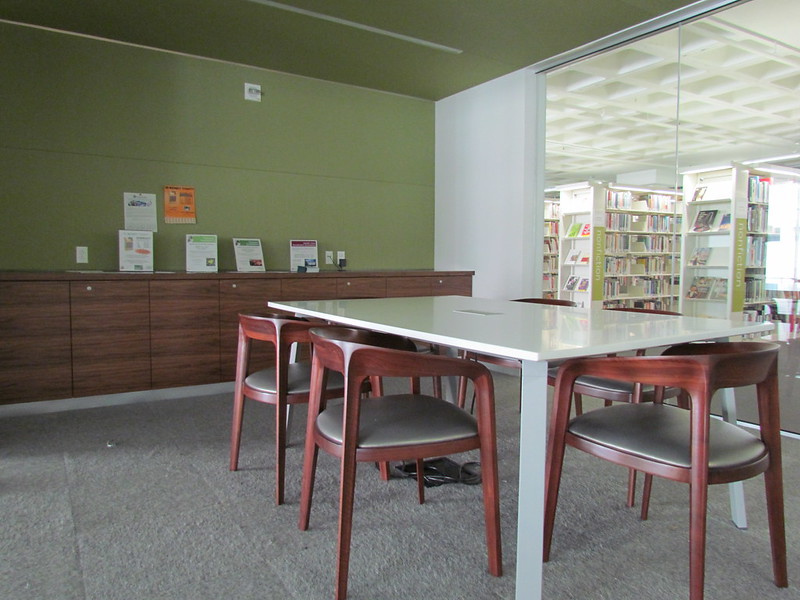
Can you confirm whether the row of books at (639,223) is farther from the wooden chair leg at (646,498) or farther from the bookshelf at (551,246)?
the wooden chair leg at (646,498)

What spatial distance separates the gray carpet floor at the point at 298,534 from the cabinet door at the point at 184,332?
3.40 ft

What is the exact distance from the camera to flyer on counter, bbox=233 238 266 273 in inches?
187

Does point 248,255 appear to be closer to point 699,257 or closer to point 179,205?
point 179,205

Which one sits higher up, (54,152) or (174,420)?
(54,152)

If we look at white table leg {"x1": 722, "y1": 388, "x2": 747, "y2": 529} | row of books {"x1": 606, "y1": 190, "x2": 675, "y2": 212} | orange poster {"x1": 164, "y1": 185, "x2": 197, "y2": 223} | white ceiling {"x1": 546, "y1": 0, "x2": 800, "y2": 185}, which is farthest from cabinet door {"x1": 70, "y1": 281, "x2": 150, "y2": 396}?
row of books {"x1": 606, "y1": 190, "x2": 675, "y2": 212}

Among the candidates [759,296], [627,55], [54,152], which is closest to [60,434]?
[54,152]

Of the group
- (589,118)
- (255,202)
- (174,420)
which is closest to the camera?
(174,420)

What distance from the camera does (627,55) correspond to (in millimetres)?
5051

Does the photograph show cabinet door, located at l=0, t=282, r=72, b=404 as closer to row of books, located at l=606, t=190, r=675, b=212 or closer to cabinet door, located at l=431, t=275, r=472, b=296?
cabinet door, located at l=431, t=275, r=472, b=296

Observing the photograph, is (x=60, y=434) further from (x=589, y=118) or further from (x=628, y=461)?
(x=589, y=118)

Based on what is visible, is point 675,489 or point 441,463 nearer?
point 675,489

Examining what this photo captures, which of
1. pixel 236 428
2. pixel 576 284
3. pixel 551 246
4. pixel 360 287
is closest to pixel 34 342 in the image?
pixel 236 428

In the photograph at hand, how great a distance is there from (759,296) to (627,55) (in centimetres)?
263

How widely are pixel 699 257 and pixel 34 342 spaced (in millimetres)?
4774
